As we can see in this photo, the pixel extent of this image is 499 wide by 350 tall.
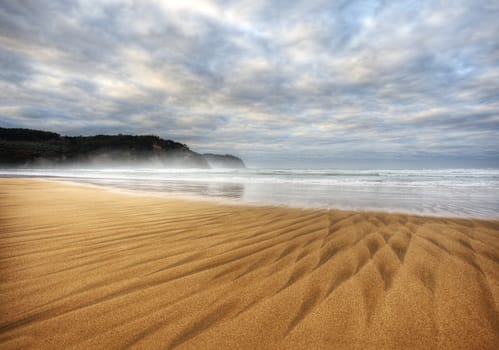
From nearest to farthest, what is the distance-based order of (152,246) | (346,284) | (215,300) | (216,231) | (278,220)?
(215,300), (346,284), (152,246), (216,231), (278,220)

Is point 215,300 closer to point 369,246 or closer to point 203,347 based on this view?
point 203,347

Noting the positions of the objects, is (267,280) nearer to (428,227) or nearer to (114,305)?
(114,305)

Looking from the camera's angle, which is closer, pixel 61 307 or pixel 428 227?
pixel 61 307

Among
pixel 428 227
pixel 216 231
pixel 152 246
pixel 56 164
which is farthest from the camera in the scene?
pixel 56 164

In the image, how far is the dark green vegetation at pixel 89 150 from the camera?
57312mm

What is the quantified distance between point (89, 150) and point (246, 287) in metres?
81.0

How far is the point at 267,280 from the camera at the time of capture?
2.01m

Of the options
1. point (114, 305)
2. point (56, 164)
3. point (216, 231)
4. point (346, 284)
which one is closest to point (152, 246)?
point (216, 231)

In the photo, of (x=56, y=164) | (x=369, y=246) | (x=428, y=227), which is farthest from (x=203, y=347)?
(x=56, y=164)

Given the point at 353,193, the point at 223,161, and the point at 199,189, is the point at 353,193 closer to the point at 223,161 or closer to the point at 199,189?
the point at 199,189

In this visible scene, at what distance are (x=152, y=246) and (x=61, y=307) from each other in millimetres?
1267

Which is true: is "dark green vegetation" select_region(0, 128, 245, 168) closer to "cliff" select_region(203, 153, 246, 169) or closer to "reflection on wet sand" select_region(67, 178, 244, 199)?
"cliff" select_region(203, 153, 246, 169)

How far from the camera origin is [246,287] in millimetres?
1891

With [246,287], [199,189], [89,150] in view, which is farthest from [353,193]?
[89,150]
